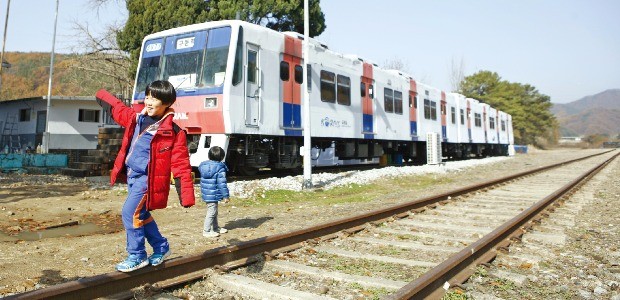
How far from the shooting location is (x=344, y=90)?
12438mm

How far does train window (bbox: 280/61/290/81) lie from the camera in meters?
10.2

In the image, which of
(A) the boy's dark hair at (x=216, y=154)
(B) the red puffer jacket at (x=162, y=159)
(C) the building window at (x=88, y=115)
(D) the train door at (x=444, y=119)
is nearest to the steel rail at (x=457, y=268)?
(B) the red puffer jacket at (x=162, y=159)

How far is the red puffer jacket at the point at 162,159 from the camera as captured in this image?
10.2 ft

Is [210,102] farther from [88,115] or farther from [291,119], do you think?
[88,115]

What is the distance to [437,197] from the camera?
25.0ft

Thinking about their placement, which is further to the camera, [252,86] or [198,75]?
[252,86]

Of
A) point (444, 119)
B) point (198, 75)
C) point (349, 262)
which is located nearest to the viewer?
point (349, 262)

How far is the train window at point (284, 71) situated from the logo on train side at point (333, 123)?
1762 mm

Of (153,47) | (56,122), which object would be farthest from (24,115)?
(153,47)

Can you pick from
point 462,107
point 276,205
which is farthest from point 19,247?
point 462,107

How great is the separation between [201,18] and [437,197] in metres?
18.2

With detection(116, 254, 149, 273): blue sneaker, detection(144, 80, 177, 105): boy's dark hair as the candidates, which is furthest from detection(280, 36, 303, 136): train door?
detection(116, 254, 149, 273): blue sneaker

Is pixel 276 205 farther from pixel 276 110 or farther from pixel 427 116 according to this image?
pixel 427 116

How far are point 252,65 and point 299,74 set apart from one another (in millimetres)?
1781
